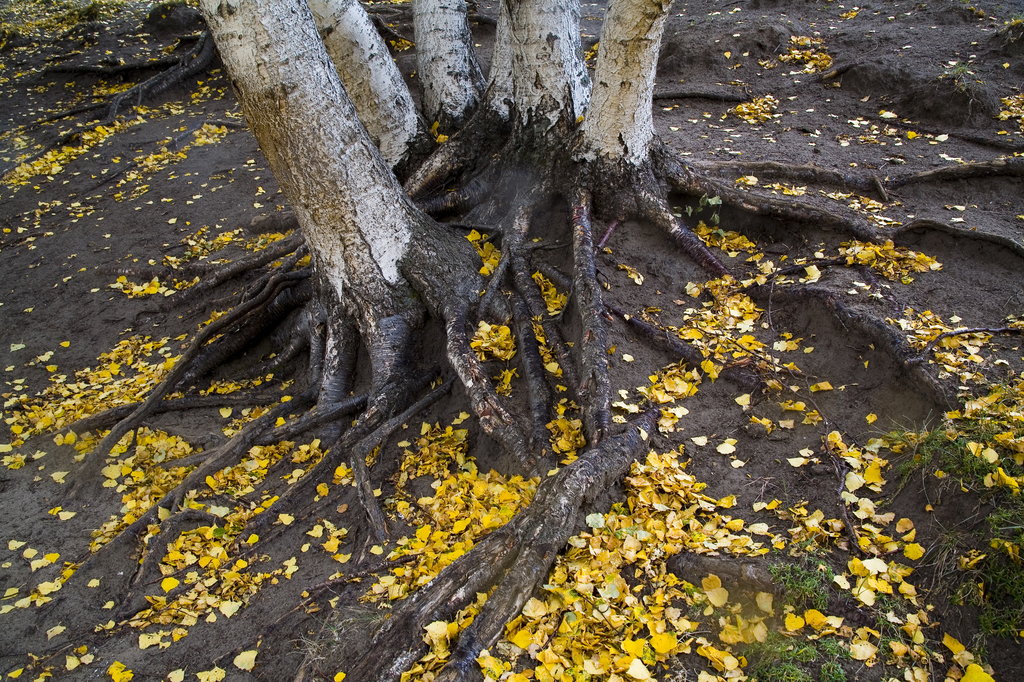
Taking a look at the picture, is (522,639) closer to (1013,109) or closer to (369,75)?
(369,75)

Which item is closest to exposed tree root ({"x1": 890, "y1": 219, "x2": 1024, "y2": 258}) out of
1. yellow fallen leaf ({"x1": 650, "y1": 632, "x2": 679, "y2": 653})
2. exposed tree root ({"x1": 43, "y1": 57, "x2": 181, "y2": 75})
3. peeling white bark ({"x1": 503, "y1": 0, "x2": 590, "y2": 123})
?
peeling white bark ({"x1": 503, "y1": 0, "x2": 590, "y2": 123})

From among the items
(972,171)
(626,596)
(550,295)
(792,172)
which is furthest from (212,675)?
(972,171)

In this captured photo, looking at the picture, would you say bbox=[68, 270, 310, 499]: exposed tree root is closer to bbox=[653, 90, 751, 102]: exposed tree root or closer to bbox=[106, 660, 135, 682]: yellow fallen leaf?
bbox=[106, 660, 135, 682]: yellow fallen leaf

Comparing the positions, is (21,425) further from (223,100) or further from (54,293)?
(223,100)

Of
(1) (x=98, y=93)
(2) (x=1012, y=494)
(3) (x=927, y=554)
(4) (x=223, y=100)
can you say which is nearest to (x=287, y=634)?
(3) (x=927, y=554)

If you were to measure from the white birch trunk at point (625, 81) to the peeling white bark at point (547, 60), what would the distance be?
407mm

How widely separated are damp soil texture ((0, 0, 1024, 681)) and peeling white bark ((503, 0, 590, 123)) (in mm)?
975

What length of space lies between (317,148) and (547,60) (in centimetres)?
195

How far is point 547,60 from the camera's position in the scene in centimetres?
450

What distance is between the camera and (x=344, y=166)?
3.76 m

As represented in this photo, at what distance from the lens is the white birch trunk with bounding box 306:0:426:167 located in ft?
16.2

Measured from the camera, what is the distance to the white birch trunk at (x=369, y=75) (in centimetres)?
493

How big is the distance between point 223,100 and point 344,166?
8.70m

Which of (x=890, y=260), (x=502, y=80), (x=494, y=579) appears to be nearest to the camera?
(x=494, y=579)
